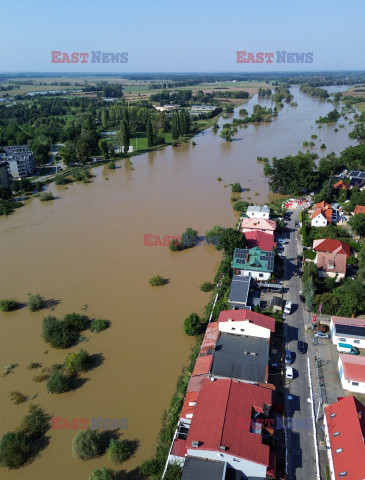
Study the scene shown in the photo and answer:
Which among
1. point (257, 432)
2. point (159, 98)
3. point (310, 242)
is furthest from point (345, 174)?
point (159, 98)

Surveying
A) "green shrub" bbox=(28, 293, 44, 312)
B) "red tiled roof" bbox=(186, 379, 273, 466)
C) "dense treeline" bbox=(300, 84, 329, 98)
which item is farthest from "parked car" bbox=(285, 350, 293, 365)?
"dense treeline" bbox=(300, 84, 329, 98)

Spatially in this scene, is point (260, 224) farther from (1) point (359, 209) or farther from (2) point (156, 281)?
(2) point (156, 281)

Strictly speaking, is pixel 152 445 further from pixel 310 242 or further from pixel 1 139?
pixel 1 139

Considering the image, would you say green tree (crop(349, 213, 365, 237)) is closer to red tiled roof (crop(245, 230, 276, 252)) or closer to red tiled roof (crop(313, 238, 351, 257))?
red tiled roof (crop(313, 238, 351, 257))

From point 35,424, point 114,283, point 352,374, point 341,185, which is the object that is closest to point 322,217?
point 341,185

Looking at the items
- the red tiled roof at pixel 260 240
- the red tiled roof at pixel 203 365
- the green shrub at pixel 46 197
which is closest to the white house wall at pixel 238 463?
the red tiled roof at pixel 203 365

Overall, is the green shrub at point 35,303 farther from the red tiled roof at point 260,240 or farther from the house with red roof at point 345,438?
the house with red roof at point 345,438

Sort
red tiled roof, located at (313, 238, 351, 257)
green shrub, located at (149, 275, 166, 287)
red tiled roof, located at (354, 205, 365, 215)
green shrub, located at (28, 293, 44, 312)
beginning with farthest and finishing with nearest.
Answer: red tiled roof, located at (354, 205, 365, 215)
red tiled roof, located at (313, 238, 351, 257)
green shrub, located at (149, 275, 166, 287)
green shrub, located at (28, 293, 44, 312)
